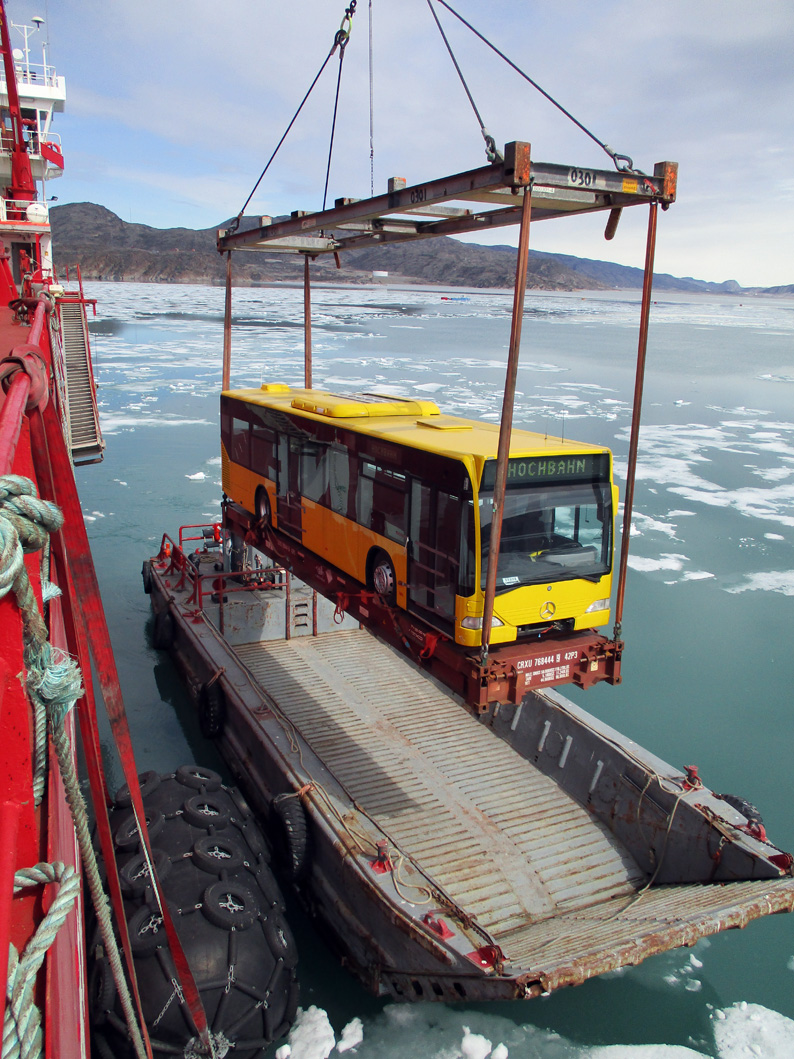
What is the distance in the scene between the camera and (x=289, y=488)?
1127 centimetres

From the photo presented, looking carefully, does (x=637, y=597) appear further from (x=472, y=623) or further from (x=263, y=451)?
(x=472, y=623)

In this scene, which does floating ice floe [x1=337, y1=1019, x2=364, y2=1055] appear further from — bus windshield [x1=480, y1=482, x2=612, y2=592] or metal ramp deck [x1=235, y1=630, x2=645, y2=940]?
bus windshield [x1=480, y1=482, x2=612, y2=592]

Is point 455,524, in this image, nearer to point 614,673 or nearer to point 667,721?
point 614,673

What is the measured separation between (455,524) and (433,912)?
12.8 feet

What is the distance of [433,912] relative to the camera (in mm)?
7711

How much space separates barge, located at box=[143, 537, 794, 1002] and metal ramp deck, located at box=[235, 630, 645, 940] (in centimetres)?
2

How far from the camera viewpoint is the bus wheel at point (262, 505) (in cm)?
1214

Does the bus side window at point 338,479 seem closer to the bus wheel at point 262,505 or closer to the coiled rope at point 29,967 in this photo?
the bus wheel at point 262,505

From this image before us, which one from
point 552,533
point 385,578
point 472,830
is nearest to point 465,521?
point 552,533

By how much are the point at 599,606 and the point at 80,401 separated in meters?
18.0

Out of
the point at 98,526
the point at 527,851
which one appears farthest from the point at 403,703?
the point at 98,526

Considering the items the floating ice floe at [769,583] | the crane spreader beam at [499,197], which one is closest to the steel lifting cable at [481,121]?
the crane spreader beam at [499,197]

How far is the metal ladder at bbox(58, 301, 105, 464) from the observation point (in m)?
19.7

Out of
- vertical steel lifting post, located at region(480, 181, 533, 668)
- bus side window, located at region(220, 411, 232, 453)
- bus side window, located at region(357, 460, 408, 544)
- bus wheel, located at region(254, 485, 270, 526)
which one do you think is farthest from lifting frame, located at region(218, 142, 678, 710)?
bus side window, located at region(220, 411, 232, 453)
